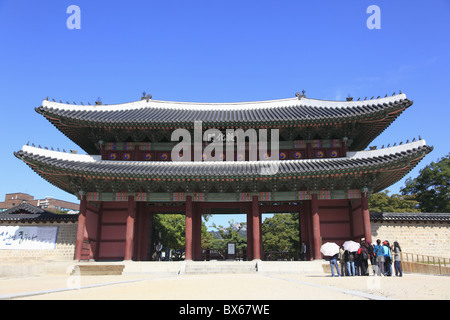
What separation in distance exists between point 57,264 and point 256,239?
10.2m

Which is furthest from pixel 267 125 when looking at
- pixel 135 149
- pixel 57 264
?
pixel 57 264

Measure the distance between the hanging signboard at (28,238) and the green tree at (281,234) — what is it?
31949mm

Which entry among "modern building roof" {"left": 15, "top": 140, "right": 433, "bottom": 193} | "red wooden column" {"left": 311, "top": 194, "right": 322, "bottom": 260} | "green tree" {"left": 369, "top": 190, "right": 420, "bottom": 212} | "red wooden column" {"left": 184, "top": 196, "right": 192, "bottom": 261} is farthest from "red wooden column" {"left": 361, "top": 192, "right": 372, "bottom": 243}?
"green tree" {"left": 369, "top": 190, "right": 420, "bottom": 212}

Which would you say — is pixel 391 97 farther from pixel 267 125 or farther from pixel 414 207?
pixel 414 207

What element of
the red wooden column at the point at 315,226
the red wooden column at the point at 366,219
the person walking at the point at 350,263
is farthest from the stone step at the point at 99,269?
the red wooden column at the point at 366,219

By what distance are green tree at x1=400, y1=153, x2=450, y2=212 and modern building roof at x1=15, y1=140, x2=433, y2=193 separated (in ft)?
82.9

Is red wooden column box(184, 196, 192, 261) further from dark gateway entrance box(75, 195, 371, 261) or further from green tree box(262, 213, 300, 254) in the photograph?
green tree box(262, 213, 300, 254)

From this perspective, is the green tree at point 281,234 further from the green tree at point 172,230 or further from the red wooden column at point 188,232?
the red wooden column at point 188,232

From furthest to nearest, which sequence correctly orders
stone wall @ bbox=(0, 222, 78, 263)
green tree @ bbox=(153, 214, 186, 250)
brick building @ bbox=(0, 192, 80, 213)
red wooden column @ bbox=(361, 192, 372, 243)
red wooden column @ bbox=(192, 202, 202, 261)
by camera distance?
brick building @ bbox=(0, 192, 80, 213)
green tree @ bbox=(153, 214, 186, 250)
red wooden column @ bbox=(192, 202, 202, 261)
stone wall @ bbox=(0, 222, 78, 263)
red wooden column @ bbox=(361, 192, 372, 243)

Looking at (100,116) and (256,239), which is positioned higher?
(100,116)

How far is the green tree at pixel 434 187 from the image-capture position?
1547 inches

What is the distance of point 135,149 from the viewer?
69.7ft

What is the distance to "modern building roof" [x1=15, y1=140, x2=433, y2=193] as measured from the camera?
17047 mm

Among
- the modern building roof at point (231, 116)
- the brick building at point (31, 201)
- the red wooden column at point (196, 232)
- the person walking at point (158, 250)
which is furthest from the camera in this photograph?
the brick building at point (31, 201)
